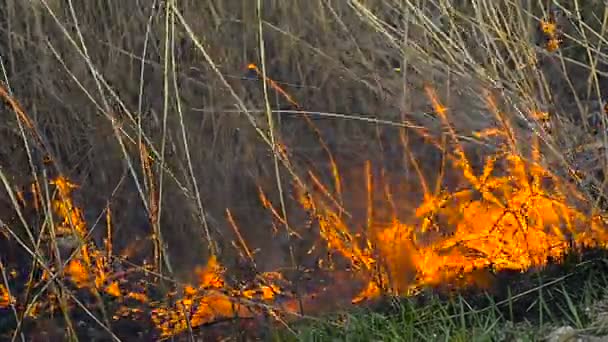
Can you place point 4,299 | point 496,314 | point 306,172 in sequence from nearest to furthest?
point 496,314 < point 4,299 < point 306,172

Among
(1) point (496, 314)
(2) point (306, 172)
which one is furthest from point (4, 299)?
(1) point (496, 314)

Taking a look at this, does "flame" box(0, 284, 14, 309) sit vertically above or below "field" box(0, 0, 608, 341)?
below

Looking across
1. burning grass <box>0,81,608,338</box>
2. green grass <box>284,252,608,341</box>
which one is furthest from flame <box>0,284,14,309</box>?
green grass <box>284,252,608,341</box>

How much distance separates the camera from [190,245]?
107 inches

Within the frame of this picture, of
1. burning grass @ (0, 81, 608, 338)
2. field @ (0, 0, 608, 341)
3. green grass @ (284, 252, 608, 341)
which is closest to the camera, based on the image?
green grass @ (284, 252, 608, 341)

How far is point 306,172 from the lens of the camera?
2990 mm

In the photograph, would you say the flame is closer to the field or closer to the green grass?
the field

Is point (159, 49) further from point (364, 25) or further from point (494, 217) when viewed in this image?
point (494, 217)

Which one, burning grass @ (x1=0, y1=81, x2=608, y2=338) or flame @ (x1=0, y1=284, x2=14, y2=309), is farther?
flame @ (x1=0, y1=284, x2=14, y2=309)

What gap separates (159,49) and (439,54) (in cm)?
92

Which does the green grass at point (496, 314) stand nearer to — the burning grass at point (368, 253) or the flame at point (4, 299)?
the burning grass at point (368, 253)

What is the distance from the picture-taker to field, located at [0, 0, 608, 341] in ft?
7.31

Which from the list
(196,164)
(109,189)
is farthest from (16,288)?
(196,164)

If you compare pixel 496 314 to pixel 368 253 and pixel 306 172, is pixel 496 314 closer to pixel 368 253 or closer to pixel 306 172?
pixel 368 253
